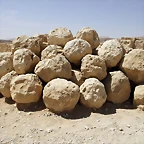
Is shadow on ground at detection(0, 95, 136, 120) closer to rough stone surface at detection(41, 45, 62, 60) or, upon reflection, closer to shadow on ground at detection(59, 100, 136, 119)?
shadow on ground at detection(59, 100, 136, 119)

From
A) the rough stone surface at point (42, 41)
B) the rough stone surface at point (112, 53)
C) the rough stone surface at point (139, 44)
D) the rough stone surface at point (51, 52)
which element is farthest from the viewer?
the rough stone surface at point (139, 44)

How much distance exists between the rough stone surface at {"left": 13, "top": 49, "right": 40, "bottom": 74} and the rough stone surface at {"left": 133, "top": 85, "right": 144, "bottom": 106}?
2647 millimetres

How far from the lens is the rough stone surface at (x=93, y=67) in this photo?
207 inches

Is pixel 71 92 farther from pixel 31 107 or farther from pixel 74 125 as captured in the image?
pixel 31 107

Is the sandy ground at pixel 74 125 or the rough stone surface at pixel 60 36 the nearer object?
the sandy ground at pixel 74 125

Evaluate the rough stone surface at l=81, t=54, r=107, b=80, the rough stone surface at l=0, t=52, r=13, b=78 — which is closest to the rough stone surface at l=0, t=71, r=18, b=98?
the rough stone surface at l=0, t=52, r=13, b=78

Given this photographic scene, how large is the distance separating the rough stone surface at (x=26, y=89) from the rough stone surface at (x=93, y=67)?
3.75ft

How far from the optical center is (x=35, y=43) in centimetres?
606

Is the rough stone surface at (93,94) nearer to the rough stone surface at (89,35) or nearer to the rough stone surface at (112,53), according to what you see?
the rough stone surface at (112,53)

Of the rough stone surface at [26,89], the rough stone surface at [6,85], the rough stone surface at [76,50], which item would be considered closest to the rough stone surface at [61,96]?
the rough stone surface at [26,89]

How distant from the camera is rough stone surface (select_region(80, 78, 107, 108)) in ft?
16.0

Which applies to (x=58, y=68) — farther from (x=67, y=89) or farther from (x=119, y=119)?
(x=119, y=119)

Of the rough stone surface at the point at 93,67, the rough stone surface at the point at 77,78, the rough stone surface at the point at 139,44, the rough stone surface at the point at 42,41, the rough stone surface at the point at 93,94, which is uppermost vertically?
the rough stone surface at the point at 42,41

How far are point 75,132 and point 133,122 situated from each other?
1.26 metres
